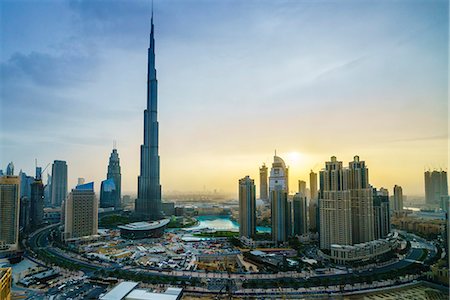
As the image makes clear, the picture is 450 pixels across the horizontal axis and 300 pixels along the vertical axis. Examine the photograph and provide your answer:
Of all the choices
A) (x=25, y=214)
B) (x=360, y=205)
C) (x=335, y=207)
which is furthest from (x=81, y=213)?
(x=360, y=205)

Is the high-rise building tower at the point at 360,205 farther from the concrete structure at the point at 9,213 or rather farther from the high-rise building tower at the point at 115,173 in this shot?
the high-rise building tower at the point at 115,173

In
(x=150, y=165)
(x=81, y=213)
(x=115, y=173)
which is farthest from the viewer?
A: (x=115, y=173)

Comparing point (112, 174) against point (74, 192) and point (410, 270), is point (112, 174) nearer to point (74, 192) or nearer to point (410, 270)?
point (74, 192)

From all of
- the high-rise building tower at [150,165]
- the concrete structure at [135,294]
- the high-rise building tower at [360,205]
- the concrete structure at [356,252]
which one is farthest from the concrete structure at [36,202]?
the high-rise building tower at [360,205]

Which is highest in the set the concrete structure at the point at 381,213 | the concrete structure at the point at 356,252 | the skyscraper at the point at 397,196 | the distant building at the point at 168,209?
the skyscraper at the point at 397,196

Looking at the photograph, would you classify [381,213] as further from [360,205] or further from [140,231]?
[140,231]

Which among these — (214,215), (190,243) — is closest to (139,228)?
(190,243)

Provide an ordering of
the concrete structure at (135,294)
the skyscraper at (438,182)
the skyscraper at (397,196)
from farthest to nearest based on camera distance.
A: the skyscraper at (397,196), the concrete structure at (135,294), the skyscraper at (438,182)
